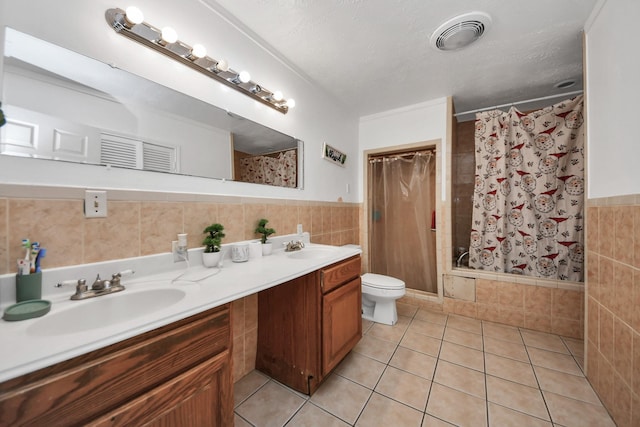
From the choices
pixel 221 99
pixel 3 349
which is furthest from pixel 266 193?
pixel 3 349

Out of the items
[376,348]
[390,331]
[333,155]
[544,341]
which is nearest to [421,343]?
[390,331]

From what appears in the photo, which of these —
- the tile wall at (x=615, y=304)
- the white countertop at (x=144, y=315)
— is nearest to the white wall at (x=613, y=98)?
the tile wall at (x=615, y=304)

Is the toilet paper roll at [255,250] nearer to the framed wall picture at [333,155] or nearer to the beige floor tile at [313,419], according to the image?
the beige floor tile at [313,419]

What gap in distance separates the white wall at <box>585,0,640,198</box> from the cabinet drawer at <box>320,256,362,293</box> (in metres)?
1.40

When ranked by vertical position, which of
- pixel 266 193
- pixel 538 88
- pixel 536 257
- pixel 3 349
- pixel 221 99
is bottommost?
pixel 536 257

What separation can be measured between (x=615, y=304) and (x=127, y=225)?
2.39m

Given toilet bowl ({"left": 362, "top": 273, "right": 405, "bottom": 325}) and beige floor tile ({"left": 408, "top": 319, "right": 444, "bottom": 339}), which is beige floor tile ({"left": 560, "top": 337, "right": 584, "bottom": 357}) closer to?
beige floor tile ({"left": 408, "top": 319, "right": 444, "bottom": 339})

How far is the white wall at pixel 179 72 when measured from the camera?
0.85 meters

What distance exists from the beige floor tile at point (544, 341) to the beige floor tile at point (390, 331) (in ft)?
3.09

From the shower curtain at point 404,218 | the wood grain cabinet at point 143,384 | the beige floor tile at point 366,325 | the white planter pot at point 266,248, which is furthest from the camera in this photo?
the shower curtain at point 404,218

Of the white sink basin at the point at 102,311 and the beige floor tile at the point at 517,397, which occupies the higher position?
the white sink basin at the point at 102,311

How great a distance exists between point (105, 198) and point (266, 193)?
0.89m

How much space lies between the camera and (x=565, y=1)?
1321 millimetres

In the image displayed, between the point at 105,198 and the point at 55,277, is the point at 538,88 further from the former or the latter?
the point at 55,277
